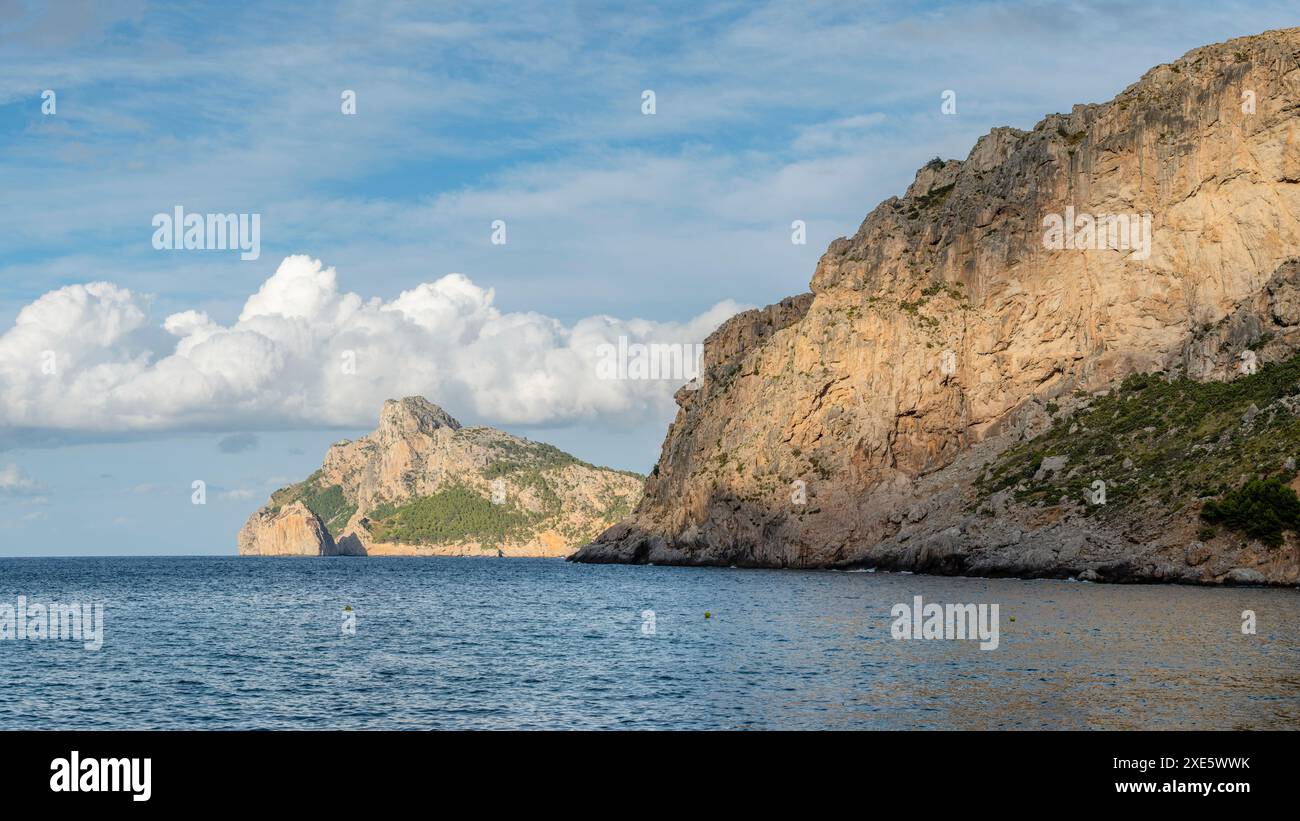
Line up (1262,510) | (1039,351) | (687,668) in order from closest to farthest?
(687,668) → (1262,510) → (1039,351)

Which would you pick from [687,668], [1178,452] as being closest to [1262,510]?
[1178,452]

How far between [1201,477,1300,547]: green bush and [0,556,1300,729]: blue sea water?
6.43m

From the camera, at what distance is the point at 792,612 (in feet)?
274

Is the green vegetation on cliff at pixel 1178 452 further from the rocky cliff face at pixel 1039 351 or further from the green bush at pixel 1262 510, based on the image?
the rocky cliff face at pixel 1039 351

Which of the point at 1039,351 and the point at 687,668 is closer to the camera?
the point at 687,668

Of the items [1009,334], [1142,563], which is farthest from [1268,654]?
[1009,334]

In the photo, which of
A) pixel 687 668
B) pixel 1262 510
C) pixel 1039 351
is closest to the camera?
pixel 687 668

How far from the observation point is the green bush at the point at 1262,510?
9519cm

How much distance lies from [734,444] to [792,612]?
294ft

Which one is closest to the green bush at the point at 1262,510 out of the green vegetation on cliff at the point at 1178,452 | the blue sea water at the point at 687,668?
the green vegetation on cliff at the point at 1178,452

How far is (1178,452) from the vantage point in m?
117

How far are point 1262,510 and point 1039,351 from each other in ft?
185

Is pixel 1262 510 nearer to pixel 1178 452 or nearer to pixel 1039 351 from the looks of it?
pixel 1178 452
